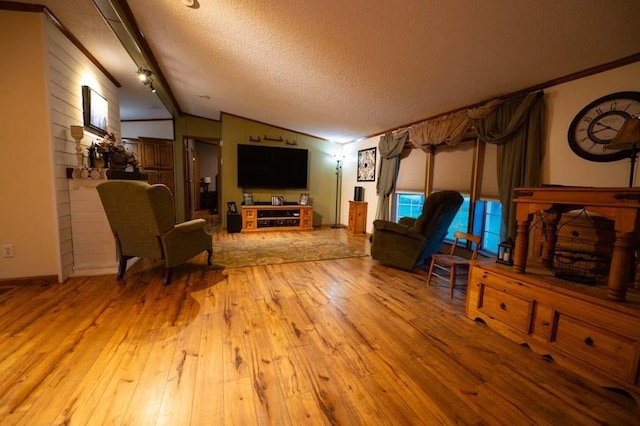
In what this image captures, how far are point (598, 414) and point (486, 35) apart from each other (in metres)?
2.49

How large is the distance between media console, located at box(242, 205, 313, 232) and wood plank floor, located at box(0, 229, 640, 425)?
3208 millimetres

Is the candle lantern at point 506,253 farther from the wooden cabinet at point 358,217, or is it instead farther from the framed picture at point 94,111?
the framed picture at point 94,111

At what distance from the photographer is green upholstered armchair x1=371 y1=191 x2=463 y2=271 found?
9.77ft

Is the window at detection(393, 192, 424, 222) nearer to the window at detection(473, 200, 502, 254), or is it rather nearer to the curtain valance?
the curtain valance

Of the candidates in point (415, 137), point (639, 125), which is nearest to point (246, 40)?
point (415, 137)

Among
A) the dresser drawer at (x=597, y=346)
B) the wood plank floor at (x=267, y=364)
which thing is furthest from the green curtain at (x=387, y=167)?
the dresser drawer at (x=597, y=346)

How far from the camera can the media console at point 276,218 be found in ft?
A: 18.5

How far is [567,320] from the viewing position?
61.8 inches

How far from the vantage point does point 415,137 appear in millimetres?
4125

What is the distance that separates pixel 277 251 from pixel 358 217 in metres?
2.32

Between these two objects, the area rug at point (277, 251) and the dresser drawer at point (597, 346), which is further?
the area rug at point (277, 251)

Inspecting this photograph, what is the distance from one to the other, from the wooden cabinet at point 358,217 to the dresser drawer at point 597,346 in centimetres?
416

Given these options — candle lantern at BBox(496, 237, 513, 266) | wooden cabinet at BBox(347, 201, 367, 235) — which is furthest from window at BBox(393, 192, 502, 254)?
wooden cabinet at BBox(347, 201, 367, 235)

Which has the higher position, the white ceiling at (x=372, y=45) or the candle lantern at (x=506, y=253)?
the white ceiling at (x=372, y=45)
